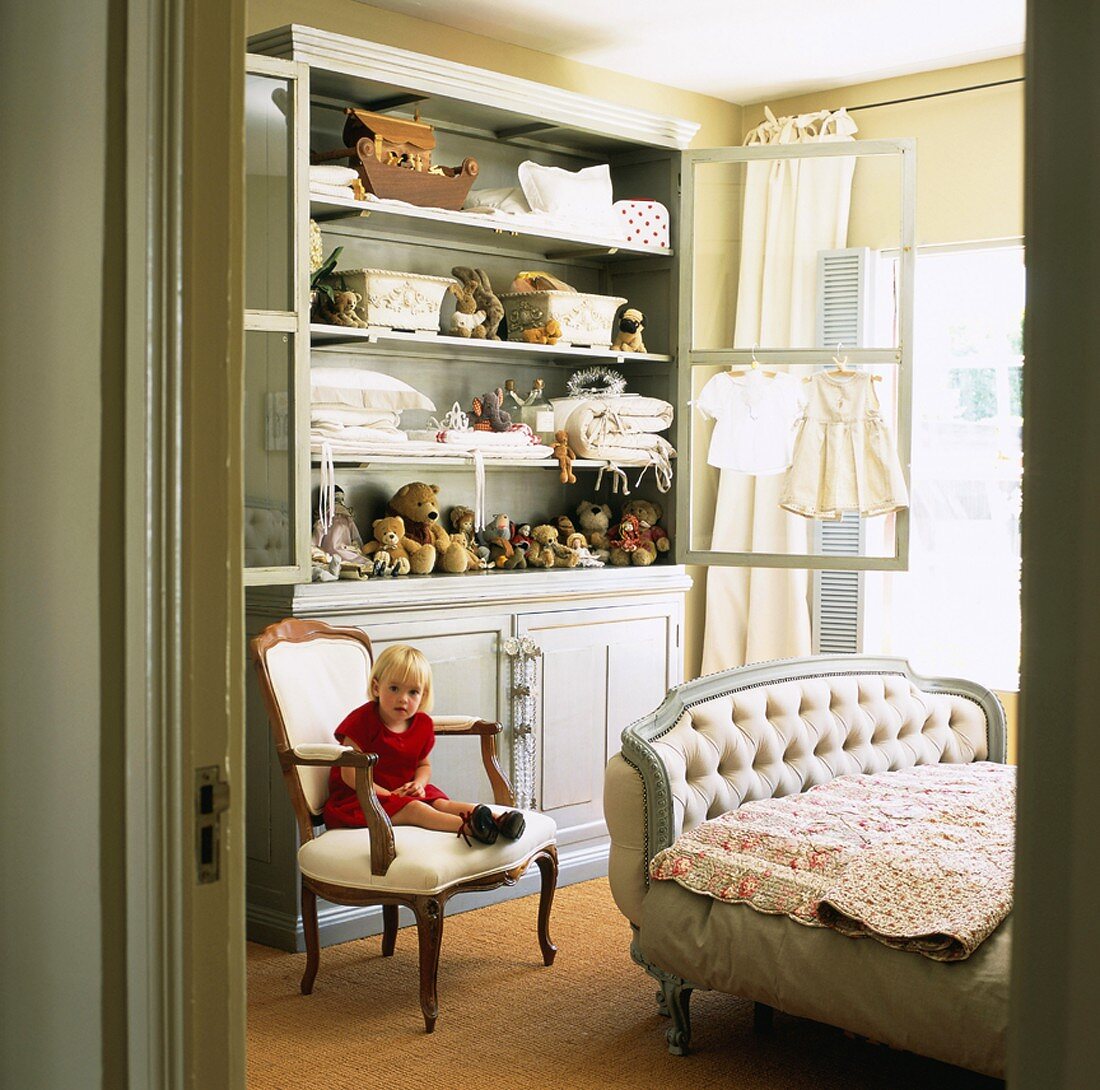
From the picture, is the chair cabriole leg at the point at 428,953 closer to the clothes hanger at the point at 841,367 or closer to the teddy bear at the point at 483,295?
the teddy bear at the point at 483,295

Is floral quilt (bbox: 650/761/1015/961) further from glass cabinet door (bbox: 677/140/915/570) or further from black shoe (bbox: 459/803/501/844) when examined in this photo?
glass cabinet door (bbox: 677/140/915/570)

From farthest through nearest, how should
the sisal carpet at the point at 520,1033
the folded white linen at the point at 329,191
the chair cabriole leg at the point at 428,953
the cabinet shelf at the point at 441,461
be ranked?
the cabinet shelf at the point at 441,461
the folded white linen at the point at 329,191
the chair cabriole leg at the point at 428,953
the sisal carpet at the point at 520,1033

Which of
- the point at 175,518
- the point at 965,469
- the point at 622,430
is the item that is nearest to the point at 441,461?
the point at 622,430

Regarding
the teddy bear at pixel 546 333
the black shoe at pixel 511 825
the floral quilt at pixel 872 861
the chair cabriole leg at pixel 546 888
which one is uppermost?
the teddy bear at pixel 546 333

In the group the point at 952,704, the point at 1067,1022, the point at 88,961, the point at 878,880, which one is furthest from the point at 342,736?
the point at 1067,1022

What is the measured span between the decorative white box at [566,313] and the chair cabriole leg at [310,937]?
6.82 feet

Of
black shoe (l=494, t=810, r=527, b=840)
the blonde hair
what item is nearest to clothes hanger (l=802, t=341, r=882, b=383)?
the blonde hair

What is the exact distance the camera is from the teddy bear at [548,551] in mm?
4820

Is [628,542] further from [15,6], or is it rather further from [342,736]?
[15,6]

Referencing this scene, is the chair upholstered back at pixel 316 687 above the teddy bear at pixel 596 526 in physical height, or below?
below

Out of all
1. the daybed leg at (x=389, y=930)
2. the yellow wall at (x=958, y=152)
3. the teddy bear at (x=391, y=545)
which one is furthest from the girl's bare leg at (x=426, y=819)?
the yellow wall at (x=958, y=152)

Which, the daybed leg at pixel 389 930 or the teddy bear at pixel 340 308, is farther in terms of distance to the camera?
the teddy bear at pixel 340 308

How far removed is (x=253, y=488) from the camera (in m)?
3.81

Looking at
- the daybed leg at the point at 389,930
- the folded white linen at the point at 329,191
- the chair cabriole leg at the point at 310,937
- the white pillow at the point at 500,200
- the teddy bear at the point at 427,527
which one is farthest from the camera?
the white pillow at the point at 500,200
